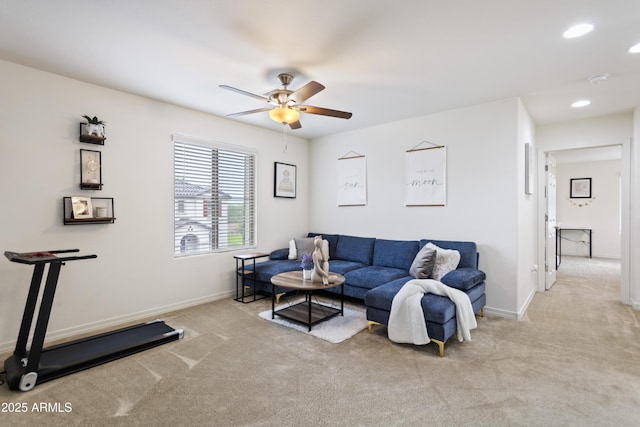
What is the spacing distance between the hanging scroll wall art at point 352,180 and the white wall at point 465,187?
98 mm

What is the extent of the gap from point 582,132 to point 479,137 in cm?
A: 186

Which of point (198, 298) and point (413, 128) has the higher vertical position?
point (413, 128)

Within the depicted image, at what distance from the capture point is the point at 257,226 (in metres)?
4.99

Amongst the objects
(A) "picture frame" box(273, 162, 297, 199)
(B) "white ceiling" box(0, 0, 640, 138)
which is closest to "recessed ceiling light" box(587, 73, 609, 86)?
(B) "white ceiling" box(0, 0, 640, 138)

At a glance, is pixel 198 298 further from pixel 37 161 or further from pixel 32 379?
pixel 37 161

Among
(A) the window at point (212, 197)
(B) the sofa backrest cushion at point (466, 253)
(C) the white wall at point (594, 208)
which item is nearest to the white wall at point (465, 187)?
(B) the sofa backrest cushion at point (466, 253)

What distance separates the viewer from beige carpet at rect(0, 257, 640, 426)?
1950 mm

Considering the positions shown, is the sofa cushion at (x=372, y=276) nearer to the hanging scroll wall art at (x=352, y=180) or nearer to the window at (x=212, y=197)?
the hanging scroll wall art at (x=352, y=180)

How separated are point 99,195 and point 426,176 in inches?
158

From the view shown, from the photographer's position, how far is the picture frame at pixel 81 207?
10.2ft

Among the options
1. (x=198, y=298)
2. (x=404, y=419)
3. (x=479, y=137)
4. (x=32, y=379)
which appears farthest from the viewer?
(x=198, y=298)

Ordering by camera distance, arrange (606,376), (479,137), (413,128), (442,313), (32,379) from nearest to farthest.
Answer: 1. (32,379)
2. (606,376)
3. (442,313)
4. (479,137)
5. (413,128)

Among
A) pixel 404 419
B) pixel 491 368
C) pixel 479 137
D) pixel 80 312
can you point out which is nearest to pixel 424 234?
pixel 479 137

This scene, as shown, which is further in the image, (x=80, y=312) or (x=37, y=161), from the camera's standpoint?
(x=80, y=312)
